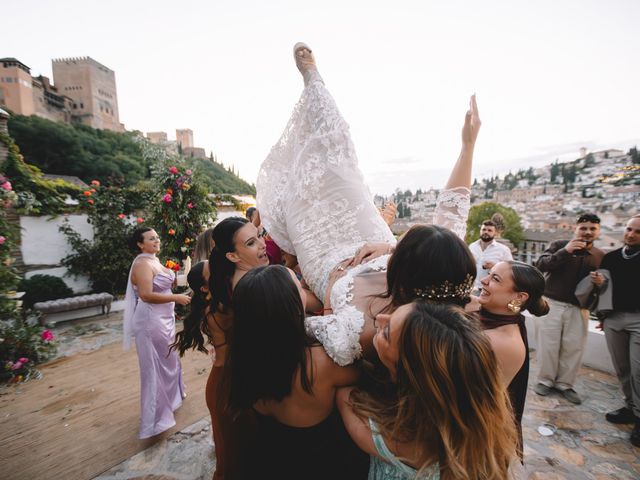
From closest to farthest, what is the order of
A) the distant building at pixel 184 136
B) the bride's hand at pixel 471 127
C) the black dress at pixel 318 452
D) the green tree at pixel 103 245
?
1. the black dress at pixel 318 452
2. the bride's hand at pixel 471 127
3. the green tree at pixel 103 245
4. the distant building at pixel 184 136

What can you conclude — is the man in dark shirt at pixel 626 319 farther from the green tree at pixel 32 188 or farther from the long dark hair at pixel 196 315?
the green tree at pixel 32 188

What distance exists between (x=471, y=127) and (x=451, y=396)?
1393 millimetres

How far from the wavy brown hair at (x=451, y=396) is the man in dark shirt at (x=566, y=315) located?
125 inches

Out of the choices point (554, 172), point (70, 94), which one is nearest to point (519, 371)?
point (70, 94)

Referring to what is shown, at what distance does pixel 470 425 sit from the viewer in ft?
2.80

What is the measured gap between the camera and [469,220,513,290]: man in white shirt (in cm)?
414

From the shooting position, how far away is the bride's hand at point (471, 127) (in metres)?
1.64

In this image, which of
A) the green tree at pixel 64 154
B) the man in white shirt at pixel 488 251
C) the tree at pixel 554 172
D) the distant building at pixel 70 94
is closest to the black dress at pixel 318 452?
the man in white shirt at pixel 488 251

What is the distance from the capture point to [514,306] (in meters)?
1.77

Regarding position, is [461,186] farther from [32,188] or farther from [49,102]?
[49,102]

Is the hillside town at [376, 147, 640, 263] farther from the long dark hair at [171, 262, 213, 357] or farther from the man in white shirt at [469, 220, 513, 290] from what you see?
the long dark hair at [171, 262, 213, 357]

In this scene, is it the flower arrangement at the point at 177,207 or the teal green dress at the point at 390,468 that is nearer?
the teal green dress at the point at 390,468

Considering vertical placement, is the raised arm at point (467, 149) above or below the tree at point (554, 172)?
below

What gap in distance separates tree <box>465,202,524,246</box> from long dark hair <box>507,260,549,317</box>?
139 ft
